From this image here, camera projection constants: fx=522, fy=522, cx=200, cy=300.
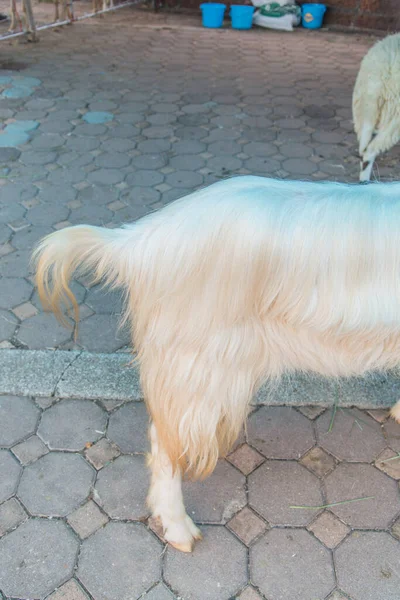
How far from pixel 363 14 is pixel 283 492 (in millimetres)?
10135

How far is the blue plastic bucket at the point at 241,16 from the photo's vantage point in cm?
950

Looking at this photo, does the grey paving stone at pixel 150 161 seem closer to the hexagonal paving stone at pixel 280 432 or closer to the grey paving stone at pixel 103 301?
the grey paving stone at pixel 103 301

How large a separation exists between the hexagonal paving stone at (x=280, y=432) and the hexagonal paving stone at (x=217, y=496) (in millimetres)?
214

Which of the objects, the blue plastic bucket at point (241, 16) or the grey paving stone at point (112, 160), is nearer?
the grey paving stone at point (112, 160)

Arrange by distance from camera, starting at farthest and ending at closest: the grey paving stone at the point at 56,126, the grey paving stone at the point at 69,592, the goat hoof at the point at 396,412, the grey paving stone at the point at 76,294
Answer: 1. the grey paving stone at the point at 56,126
2. the grey paving stone at the point at 76,294
3. the goat hoof at the point at 396,412
4. the grey paving stone at the point at 69,592

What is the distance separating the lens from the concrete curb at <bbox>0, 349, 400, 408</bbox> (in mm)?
2660

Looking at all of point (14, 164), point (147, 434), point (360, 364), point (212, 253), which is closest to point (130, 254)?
point (212, 253)

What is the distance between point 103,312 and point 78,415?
794 millimetres

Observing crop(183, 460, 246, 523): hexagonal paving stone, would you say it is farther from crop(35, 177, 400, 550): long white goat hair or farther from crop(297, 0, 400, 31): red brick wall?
crop(297, 0, 400, 31): red brick wall

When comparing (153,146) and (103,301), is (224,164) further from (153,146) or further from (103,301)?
(103,301)

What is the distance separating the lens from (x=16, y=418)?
254cm

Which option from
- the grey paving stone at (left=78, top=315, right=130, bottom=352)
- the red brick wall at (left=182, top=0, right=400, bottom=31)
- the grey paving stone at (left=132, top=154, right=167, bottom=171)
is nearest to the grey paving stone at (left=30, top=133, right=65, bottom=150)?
the grey paving stone at (left=132, top=154, right=167, bottom=171)

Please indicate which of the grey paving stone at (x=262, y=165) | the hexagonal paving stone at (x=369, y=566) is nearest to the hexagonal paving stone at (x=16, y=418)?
the hexagonal paving stone at (x=369, y=566)

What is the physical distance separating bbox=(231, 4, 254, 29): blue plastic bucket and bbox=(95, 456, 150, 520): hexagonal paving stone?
935cm
